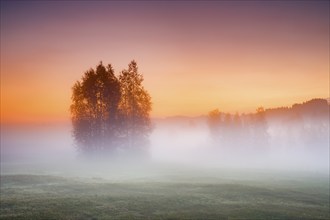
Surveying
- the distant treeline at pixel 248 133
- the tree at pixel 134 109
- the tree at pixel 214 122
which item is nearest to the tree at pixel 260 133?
the distant treeline at pixel 248 133

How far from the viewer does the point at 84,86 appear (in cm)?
6494

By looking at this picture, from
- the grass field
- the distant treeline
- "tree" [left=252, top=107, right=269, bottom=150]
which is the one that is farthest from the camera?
the distant treeline

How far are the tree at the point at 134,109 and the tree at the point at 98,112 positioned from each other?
315cm

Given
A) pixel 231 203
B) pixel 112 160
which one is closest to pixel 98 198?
pixel 231 203

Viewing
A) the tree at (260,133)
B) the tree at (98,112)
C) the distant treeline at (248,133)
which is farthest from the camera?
the distant treeline at (248,133)

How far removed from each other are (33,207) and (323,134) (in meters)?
146

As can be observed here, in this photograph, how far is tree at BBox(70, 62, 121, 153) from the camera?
213ft

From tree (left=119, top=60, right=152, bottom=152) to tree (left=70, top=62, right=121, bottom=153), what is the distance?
3.15 m

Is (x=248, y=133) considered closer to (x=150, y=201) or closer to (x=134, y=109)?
(x=134, y=109)

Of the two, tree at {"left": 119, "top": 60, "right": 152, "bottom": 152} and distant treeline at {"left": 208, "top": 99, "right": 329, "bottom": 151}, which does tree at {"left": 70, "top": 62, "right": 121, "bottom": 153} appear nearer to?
tree at {"left": 119, "top": 60, "right": 152, "bottom": 152}

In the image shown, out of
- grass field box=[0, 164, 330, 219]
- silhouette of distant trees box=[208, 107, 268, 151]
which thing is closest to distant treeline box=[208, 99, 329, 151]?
silhouette of distant trees box=[208, 107, 268, 151]

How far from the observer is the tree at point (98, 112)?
213 feet

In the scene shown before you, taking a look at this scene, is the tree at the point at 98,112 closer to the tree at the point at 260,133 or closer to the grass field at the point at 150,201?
the grass field at the point at 150,201

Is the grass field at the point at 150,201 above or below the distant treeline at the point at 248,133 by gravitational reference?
below
